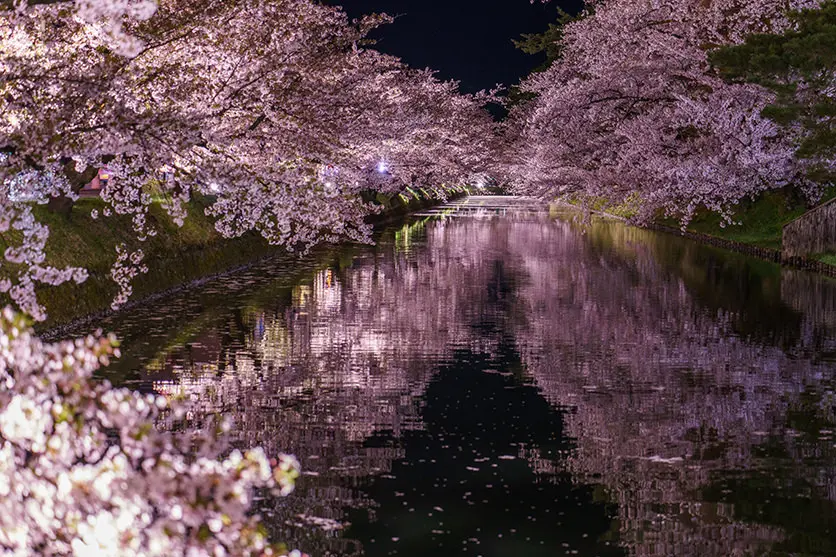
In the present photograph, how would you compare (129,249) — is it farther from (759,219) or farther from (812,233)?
(759,219)

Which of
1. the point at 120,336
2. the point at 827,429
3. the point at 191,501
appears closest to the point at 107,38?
the point at 120,336

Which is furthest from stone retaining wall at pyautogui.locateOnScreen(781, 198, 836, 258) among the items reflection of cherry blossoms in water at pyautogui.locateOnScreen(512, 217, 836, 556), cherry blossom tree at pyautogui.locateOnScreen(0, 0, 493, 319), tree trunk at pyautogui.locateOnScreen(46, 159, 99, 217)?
tree trunk at pyautogui.locateOnScreen(46, 159, 99, 217)

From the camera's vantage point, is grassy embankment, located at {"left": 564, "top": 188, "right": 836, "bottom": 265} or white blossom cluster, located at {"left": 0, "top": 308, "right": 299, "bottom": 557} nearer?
white blossom cluster, located at {"left": 0, "top": 308, "right": 299, "bottom": 557}

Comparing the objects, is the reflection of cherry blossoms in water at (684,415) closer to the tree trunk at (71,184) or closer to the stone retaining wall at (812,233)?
the tree trunk at (71,184)

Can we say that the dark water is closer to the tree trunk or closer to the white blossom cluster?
the tree trunk

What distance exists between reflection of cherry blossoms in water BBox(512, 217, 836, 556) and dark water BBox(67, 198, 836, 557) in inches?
1.4

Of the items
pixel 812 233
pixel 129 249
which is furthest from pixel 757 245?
pixel 129 249

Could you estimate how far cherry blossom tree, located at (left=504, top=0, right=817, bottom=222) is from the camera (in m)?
40.0

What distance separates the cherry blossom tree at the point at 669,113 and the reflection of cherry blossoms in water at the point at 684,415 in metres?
17.0

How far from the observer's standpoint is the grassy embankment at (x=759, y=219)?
140 ft

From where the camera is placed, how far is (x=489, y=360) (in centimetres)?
1702

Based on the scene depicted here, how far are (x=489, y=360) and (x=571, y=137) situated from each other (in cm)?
3772

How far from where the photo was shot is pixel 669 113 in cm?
4406

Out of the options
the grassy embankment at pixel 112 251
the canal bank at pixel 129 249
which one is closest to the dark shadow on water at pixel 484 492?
the canal bank at pixel 129 249
